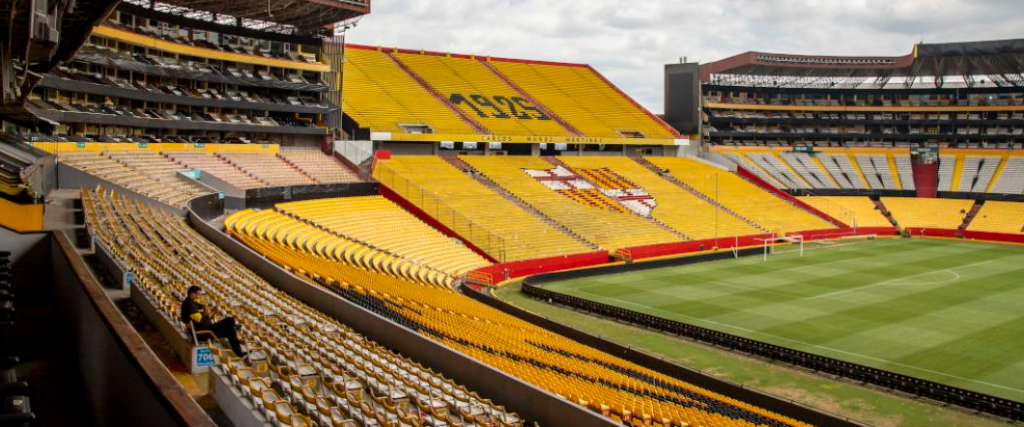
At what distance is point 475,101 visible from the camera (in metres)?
64.9

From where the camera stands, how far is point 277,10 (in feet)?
149

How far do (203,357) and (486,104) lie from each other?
55.5 m

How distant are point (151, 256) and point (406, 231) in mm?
23556

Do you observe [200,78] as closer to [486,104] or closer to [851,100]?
[486,104]

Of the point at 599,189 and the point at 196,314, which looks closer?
the point at 196,314

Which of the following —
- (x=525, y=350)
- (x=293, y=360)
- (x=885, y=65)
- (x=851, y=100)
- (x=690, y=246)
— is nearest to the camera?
(x=293, y=360)

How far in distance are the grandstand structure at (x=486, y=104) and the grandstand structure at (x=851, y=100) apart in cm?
746

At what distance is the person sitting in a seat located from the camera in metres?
10.9

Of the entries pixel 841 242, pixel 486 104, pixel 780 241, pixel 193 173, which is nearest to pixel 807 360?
pixel 193 173

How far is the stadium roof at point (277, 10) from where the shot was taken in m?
43.1

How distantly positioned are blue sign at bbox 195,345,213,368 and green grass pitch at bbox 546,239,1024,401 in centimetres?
1938

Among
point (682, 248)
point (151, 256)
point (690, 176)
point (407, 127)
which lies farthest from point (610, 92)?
point (151, 256)

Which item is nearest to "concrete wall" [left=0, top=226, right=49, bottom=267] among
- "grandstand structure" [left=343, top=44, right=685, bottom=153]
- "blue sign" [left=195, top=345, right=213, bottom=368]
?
"blue sign" [left=195, top=345, right=213, bottom=368]

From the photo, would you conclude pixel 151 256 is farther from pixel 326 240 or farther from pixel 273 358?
pixel 326 240
